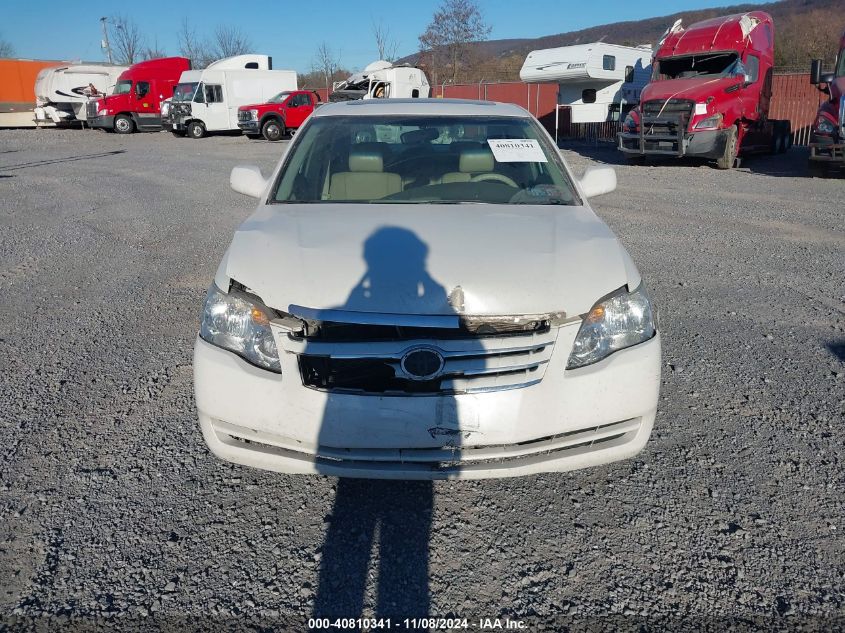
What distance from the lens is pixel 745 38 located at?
51.2 ft

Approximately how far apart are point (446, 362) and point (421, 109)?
95.7 inches

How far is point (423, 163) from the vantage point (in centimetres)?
403

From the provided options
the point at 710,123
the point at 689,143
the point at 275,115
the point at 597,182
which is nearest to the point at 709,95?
the point at 710,123

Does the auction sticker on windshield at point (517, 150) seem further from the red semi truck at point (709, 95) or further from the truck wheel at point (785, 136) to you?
the truck wheel at point (785, 136)

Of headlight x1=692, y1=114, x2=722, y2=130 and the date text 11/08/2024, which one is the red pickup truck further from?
the date text 11/08/2024

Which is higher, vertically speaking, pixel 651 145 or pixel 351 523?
pixel 651 145

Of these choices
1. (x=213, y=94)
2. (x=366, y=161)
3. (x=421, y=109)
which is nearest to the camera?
(x=366, y=161)

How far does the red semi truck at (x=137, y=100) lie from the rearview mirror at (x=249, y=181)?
94.2 feet

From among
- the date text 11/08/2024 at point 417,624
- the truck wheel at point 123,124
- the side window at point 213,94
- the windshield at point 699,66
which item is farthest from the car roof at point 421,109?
the truck wheel at point 123,124

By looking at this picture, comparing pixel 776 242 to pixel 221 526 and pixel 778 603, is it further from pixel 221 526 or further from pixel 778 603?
pixel 221 526

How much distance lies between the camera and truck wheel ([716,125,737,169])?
50.5 feet

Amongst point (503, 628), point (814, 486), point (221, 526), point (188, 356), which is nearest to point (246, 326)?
point (221, 526)

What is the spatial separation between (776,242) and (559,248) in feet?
20.5

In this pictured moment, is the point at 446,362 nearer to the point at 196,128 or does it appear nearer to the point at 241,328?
the point at 241,328
